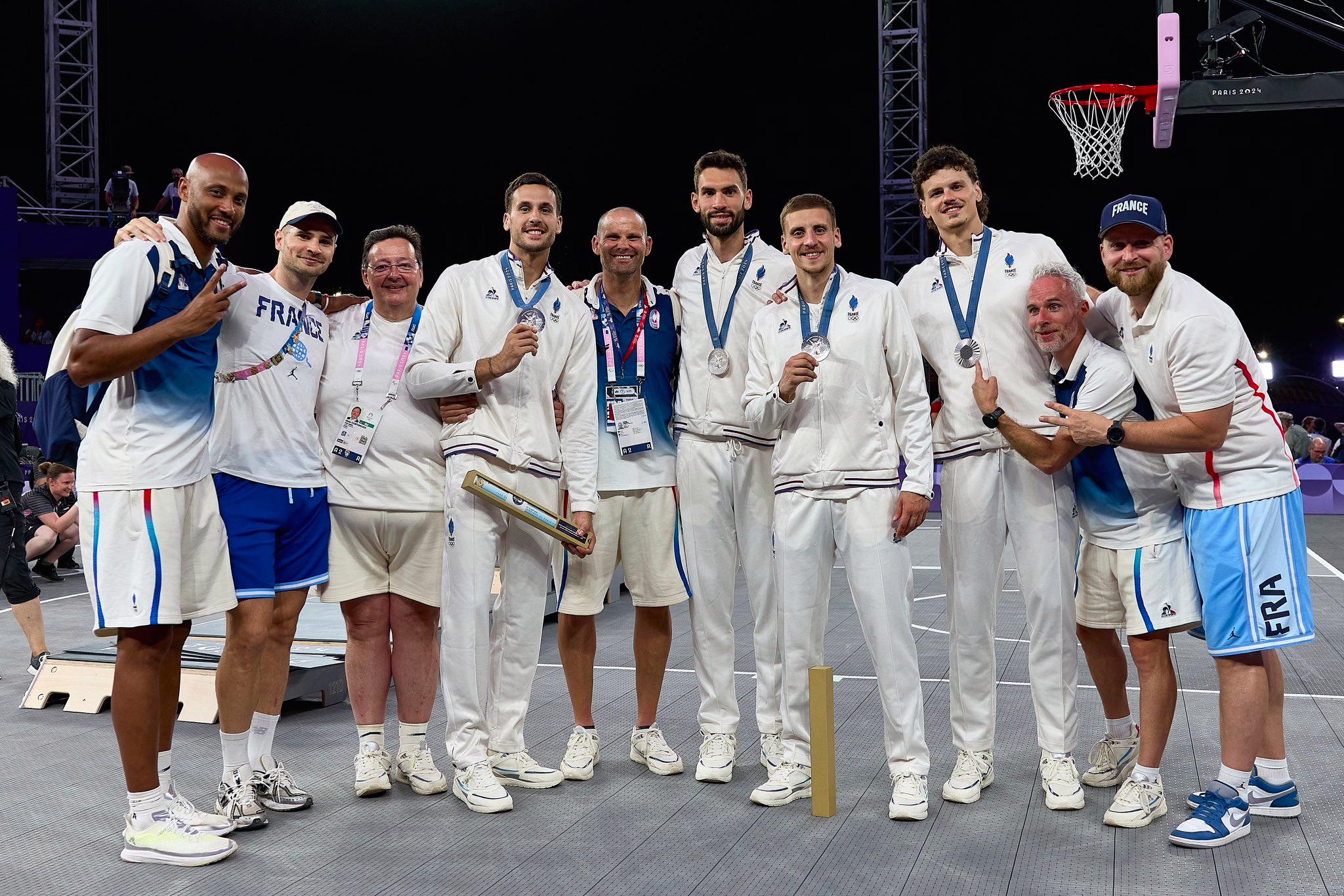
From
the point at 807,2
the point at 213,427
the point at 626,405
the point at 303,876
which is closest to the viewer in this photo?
the point at 303,876

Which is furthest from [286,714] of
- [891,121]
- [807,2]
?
[807,2]

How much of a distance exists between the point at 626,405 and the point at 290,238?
4.39ft

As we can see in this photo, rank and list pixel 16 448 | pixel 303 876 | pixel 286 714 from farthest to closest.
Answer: pixel 16 448, pixel 286 714, pixel 303 876

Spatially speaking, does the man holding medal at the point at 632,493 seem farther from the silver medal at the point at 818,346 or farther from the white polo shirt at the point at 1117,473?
the white polo shirt at the point at 1117,473

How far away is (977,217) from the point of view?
3840mm

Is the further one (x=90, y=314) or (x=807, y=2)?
(x=807, y=2)

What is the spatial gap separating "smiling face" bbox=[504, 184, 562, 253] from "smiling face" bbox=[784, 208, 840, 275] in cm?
86

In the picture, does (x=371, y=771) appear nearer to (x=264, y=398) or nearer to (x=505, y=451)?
(x=505, y=451)

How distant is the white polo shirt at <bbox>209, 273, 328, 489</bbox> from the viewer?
11.3 ft

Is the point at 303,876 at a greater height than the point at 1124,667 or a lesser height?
lesser

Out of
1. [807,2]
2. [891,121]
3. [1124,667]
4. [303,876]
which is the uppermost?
[807,2]

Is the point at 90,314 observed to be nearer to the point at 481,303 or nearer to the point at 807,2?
the point at 481,303

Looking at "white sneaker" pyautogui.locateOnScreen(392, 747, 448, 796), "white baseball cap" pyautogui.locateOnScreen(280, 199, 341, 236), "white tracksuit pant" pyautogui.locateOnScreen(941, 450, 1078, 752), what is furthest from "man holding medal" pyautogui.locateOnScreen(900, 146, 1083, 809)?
"white baseball cap" pyautogui.locateOnScreen(280, 199, 341, 236)

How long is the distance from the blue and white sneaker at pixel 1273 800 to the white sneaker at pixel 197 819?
3056 millimetres
